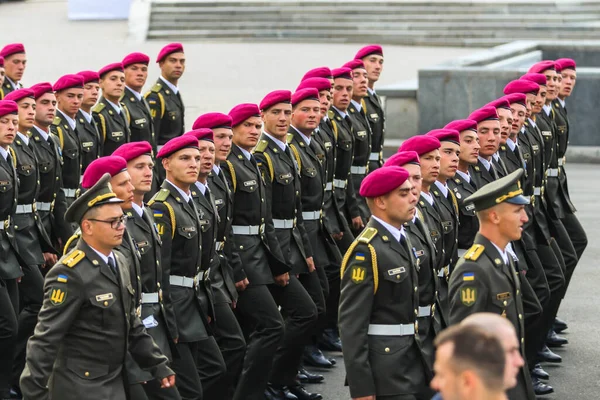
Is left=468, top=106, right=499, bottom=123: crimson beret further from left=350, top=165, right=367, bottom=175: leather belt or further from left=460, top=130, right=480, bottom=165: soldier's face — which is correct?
left=350, top=165, right=367, bottom=175: leather belt

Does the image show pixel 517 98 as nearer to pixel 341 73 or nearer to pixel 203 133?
pixel 341 73

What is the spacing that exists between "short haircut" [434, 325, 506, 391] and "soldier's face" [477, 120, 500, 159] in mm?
6218

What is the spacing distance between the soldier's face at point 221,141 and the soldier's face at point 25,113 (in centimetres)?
201

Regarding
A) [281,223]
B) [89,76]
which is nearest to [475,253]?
[281,223]

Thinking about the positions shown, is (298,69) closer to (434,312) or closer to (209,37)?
Answer: (209,37)

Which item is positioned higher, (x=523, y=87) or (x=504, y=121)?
(x=523, y=87)

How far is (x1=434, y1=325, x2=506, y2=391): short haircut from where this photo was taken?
4.44 meters

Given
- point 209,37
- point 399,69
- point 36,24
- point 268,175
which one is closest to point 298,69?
point 399,69

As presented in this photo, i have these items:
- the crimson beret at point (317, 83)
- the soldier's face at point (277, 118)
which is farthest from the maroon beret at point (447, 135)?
the crimson beret at point (317, 83)

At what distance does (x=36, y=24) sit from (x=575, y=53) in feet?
56.5

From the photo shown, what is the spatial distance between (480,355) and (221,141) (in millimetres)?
5642

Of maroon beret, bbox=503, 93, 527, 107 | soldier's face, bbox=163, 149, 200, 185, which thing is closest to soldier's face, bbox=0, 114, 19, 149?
soldier's face, bbox=163, 149, 200, 185

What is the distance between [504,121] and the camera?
11094 millimetres

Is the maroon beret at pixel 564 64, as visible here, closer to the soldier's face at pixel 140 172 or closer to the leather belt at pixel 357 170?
the leather belt at pixel 357 170
